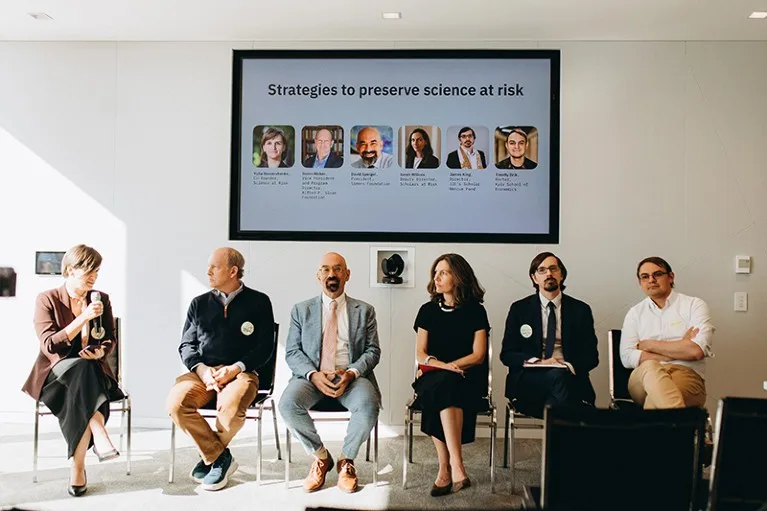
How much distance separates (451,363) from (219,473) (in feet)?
4.99

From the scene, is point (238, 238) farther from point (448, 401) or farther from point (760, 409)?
point (760, 409)

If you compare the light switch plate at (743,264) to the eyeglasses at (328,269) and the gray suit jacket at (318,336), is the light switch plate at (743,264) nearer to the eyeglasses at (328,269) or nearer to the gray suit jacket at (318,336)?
the gray suit jacket at (318,336)

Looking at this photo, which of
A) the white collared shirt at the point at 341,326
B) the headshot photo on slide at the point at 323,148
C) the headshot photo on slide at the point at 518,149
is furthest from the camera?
the headshot photo on slide at the point at 323,148

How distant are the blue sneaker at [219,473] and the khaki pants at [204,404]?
0.21ft

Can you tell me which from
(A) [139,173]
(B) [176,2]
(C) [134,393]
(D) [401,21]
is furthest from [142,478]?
(D) [401,21]

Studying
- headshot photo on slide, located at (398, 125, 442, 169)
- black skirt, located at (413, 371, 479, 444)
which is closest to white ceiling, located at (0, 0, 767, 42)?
headshot photo on slide, located at (398, 125, 442, 169)

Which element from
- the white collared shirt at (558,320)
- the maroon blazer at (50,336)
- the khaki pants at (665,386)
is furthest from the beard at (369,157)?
the khaki pants at (665,386)

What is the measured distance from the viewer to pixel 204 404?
15.0 ft

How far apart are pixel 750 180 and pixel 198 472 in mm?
4442

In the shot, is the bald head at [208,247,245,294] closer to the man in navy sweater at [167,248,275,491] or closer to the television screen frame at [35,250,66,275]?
the man in navy sweater at [167,248,275,491]

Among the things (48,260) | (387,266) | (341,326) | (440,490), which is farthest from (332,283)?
(48,260)

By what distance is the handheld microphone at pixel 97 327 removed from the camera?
4605 mm

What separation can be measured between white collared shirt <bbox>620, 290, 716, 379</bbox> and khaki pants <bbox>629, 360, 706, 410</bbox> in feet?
0.40

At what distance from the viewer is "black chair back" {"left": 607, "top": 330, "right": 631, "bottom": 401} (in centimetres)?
491
